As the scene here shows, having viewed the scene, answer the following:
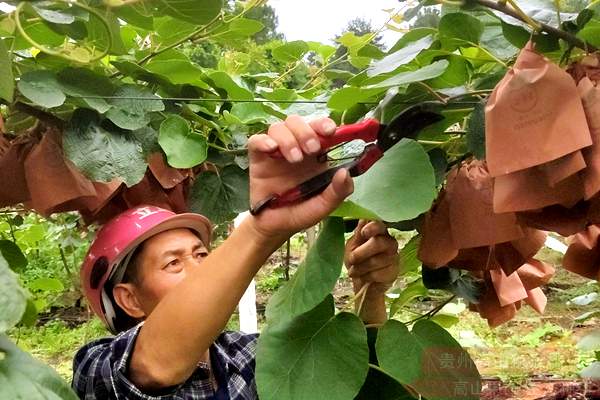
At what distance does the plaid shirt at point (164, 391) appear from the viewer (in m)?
0.72

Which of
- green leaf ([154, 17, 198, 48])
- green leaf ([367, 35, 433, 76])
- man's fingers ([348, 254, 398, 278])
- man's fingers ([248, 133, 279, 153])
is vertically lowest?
man's fingers ([348, 254, 398, 278])

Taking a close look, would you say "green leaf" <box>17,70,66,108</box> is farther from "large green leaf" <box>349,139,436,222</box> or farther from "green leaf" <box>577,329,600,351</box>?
"green leaf" <box>577,329,600,351</box>

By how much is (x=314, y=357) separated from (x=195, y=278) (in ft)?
0.42

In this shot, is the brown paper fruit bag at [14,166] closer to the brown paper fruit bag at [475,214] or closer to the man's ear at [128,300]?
the man's ear at [128,300]

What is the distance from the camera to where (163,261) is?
2.81ft

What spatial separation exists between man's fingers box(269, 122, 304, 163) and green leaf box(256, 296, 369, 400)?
18 cm

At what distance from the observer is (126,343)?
73 cm

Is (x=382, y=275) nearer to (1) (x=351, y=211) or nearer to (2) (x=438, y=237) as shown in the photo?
(2) (x=438, y=237)

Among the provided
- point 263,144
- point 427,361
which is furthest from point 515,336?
point 263,144

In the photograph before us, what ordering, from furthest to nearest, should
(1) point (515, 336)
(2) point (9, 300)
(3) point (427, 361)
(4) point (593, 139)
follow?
(1) point (515, 336)
(3) point (427, 361)
(4) point (593, 139)
(2) point (9, 300)

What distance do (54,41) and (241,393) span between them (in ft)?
1.51

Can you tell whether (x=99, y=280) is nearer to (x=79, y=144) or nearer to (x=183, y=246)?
(x=183, y=246)

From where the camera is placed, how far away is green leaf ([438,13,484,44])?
56cm

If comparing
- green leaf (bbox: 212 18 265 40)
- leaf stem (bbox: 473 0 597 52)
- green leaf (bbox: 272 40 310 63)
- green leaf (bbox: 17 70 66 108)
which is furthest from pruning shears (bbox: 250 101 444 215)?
green leaf (bbox: 272 40 310 63)
